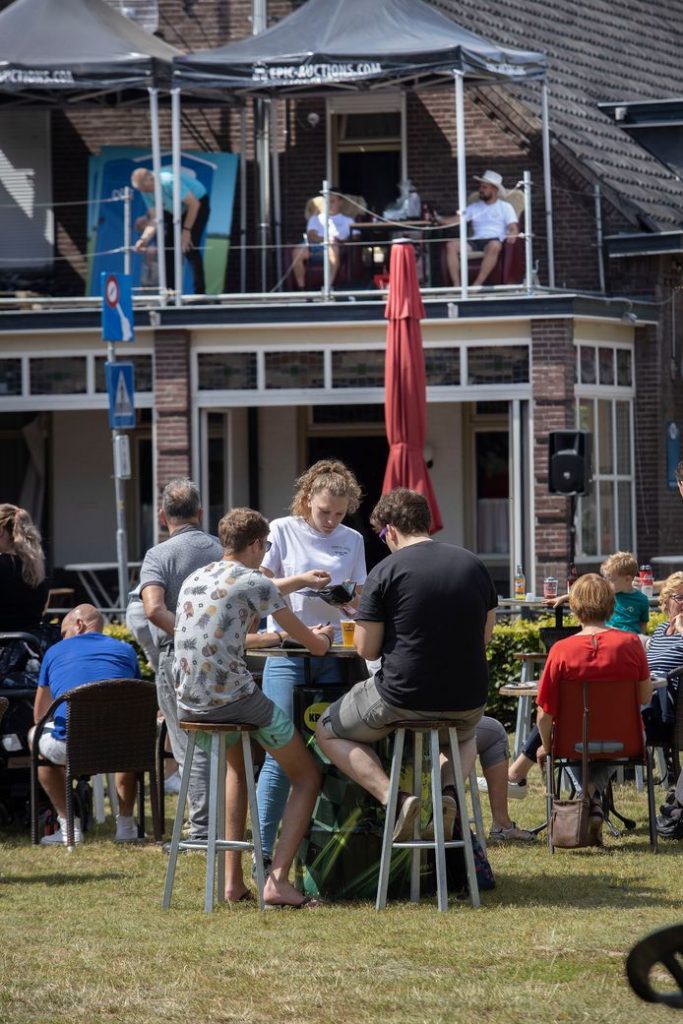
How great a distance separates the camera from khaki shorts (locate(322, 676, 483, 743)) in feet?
22.9

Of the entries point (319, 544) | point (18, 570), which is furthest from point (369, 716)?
point (18, 570)

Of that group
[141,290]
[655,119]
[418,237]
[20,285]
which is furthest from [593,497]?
[655,119]

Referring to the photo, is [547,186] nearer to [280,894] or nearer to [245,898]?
[245,898]

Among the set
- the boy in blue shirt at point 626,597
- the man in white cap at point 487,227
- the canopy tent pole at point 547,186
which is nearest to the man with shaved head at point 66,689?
the boy in blue shirt at point 626,597

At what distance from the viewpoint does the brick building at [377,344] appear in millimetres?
18625

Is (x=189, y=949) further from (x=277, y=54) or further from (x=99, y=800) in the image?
(x=277, y=54)

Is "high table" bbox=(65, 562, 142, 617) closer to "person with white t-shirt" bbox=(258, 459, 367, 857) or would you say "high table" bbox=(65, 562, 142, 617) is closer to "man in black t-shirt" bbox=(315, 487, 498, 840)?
"person with white t-shirt" bbox=(258, 459, 367, 857)

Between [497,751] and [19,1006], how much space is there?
3401 mm

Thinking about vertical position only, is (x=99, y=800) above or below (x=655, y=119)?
below

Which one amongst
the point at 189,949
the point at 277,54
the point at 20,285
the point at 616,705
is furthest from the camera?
the point at 20,285

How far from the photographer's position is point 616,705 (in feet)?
26.8

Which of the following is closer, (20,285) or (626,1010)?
(626,1010)

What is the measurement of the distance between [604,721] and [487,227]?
440 inches

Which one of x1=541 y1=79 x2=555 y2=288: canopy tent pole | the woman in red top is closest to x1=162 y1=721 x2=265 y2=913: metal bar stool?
the woman in red top
